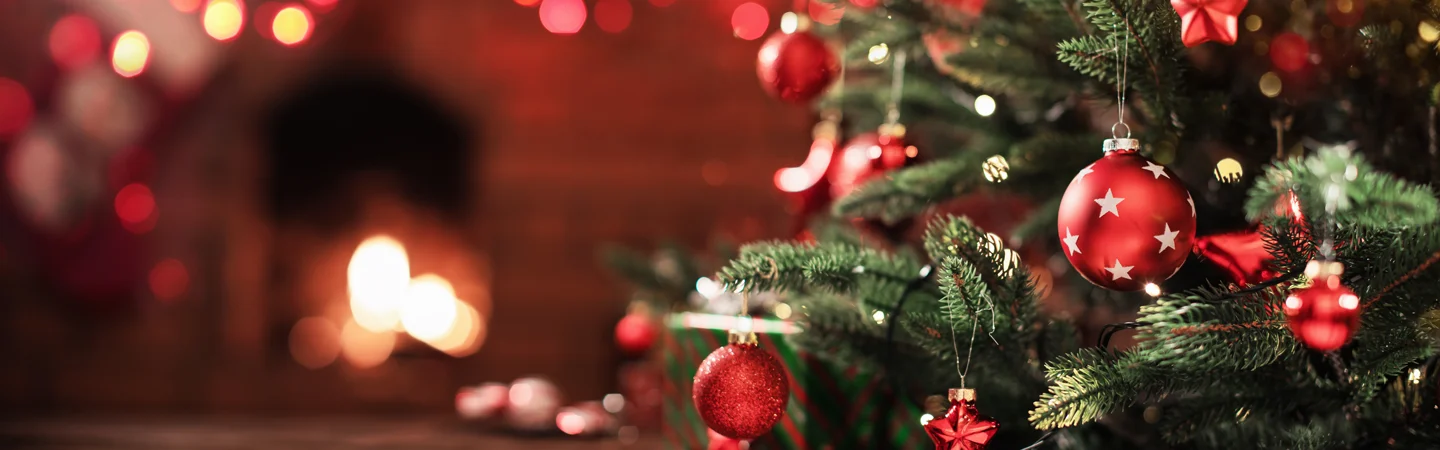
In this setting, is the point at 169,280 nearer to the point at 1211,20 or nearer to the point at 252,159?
the point at 252,159

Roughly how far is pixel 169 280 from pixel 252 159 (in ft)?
1.09

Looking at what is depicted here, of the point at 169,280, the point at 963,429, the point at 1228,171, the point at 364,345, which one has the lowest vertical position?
the point at 963,429

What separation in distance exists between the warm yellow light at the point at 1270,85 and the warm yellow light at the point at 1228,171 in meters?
0.11

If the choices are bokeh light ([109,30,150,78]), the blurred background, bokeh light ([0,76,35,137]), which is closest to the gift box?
the blurred background

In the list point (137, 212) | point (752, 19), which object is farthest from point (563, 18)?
point (137, 212)

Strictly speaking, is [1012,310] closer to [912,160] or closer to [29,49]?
[912,160]

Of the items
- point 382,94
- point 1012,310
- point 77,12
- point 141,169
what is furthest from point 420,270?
point 1012,310

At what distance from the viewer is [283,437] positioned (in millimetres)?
1393

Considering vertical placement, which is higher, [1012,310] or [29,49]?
[29,49]

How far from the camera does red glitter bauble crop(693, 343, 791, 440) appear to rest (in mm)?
625

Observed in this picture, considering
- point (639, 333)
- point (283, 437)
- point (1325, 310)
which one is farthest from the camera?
point (283, 437)

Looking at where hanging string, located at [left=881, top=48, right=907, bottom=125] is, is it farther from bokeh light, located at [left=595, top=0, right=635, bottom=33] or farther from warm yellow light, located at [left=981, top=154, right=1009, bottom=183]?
bokeh light, located at [left=595, top=0, right=635, bottom=33]

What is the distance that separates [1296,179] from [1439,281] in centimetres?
8

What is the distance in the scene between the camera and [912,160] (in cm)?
83
